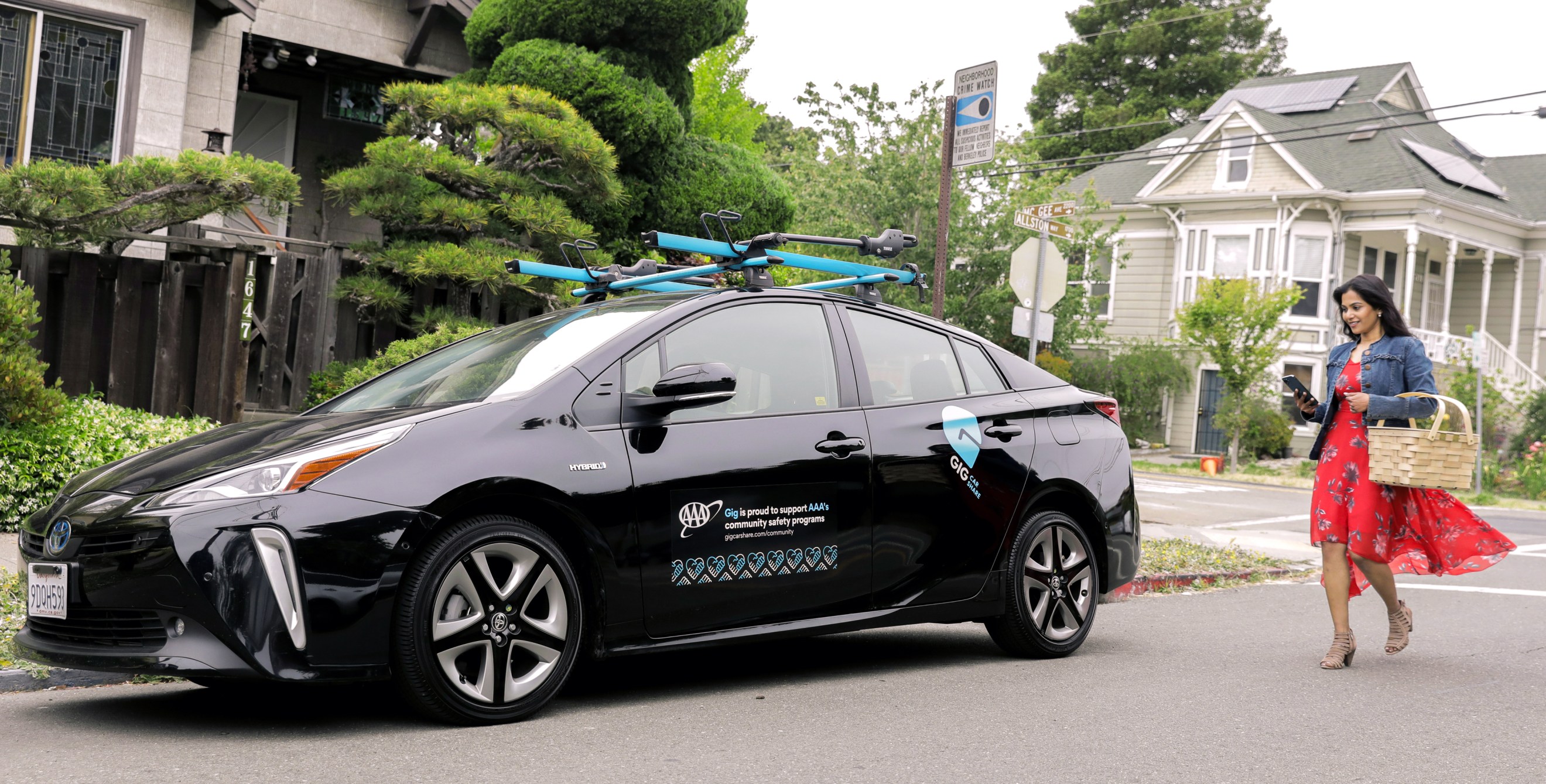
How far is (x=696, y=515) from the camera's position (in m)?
5.02

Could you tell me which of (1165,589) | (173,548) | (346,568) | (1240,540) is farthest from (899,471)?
(1240,540)

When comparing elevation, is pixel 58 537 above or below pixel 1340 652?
above

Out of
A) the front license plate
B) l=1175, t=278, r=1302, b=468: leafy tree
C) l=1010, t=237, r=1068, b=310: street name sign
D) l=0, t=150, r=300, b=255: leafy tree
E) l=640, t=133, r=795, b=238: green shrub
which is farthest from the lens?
l=1175, t=278, r=1302, b=468: leafy tree

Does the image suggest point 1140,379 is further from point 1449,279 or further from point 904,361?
point 904,361

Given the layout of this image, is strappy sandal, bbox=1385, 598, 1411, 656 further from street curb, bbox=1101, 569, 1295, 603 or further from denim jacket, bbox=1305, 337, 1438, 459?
street curb, bbox=1101, 569, 1295, 603

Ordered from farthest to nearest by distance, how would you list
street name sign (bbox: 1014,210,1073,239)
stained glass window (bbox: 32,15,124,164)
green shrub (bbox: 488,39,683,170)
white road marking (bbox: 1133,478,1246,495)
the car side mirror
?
white road marking (bbox: 1133,478,1246,495) → green shrub (bbox: 488,39,683,170) → stained glass window (bbox: 32,15,124,164) → street name sign (bbox: 1014,210,1073,239) → the car side mirror

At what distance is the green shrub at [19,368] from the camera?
25.8 feet

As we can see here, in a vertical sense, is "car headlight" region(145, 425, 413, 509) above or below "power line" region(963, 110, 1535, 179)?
below

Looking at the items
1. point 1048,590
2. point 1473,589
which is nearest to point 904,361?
point 1048,590

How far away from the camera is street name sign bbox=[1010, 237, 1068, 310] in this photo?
41.6 feet

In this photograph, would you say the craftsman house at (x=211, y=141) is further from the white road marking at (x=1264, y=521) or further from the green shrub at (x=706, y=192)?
the white road marking at (x=1264, y=521)

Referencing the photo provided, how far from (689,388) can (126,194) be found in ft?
21.1

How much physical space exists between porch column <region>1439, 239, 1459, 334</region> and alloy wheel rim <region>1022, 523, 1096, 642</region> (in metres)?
28.5

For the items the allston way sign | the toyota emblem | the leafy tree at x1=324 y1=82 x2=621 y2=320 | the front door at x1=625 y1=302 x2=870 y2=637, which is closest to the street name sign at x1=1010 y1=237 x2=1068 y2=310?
the allston way sign
